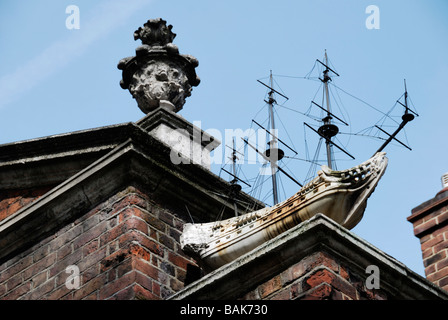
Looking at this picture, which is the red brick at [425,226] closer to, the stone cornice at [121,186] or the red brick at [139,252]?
the stone cornice at [121,186]

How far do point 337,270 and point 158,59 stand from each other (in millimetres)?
3855

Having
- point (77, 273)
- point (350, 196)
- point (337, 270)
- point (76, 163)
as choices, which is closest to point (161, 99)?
point (76, 163)

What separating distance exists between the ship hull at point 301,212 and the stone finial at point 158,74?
212 cm

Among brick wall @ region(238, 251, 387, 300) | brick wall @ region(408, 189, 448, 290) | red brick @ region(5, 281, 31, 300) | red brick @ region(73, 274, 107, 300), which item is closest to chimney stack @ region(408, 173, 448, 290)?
brick wall @ region(408, 189, 448, 290)

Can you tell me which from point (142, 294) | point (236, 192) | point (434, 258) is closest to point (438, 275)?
point (434, 258)

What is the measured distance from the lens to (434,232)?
9.43 meters

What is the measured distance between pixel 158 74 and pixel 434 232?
3016 mm

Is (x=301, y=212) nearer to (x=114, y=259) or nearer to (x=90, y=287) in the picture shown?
(x=114, y=259)

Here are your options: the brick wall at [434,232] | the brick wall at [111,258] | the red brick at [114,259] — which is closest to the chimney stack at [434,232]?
the brick wall at [434,232]

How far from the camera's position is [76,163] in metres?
8.69

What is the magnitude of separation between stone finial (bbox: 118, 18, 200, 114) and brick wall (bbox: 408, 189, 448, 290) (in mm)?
2538

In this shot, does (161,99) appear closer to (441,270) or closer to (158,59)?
(158,59)

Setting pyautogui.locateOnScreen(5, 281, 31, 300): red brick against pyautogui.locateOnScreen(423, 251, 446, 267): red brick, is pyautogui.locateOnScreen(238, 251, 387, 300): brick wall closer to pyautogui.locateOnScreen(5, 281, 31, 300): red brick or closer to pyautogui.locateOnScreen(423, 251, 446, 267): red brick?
pyautogui.locateOnScreen(5, 281, 31, 300): red brick

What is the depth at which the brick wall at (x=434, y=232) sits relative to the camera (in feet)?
29.9
